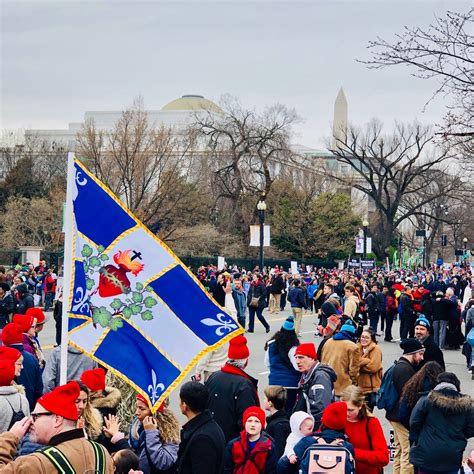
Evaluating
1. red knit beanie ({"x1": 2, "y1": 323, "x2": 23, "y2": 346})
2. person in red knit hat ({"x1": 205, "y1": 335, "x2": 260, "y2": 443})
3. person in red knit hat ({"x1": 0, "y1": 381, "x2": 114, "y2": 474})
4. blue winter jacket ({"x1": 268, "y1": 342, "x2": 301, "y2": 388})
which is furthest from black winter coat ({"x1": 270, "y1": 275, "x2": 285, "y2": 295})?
person in red knit hat ({"x1": 0, "y1": 381, "x2": 114, "y2": 474})

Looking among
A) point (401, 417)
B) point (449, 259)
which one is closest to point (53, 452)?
point (401, 417)

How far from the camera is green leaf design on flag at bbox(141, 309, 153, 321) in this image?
7709 mm

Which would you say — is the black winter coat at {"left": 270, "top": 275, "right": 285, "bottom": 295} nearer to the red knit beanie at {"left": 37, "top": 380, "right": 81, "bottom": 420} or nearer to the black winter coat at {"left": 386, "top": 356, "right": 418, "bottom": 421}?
the black winter coat at {"left": 386, "top": 356, "right": 418, "bottom": 421}

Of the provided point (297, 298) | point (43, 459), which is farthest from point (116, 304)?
point (297, 298)

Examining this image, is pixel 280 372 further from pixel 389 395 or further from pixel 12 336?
pixel 12 336

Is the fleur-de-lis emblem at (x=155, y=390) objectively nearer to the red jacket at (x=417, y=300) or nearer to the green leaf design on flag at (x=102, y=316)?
the green leaf design on flag at (x=102, y=316)

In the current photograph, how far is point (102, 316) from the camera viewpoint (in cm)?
777

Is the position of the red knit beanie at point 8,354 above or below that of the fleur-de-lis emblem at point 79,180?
below

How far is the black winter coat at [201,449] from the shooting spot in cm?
707

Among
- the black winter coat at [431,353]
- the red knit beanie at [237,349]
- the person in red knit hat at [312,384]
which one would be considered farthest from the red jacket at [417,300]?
the red knit beanie at [237,349]

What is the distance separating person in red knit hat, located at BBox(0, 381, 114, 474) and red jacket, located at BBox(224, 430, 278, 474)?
2.43 metres

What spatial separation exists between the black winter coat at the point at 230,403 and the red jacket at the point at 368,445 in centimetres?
109

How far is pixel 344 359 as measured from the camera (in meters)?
11.8

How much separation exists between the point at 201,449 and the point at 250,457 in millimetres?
641
